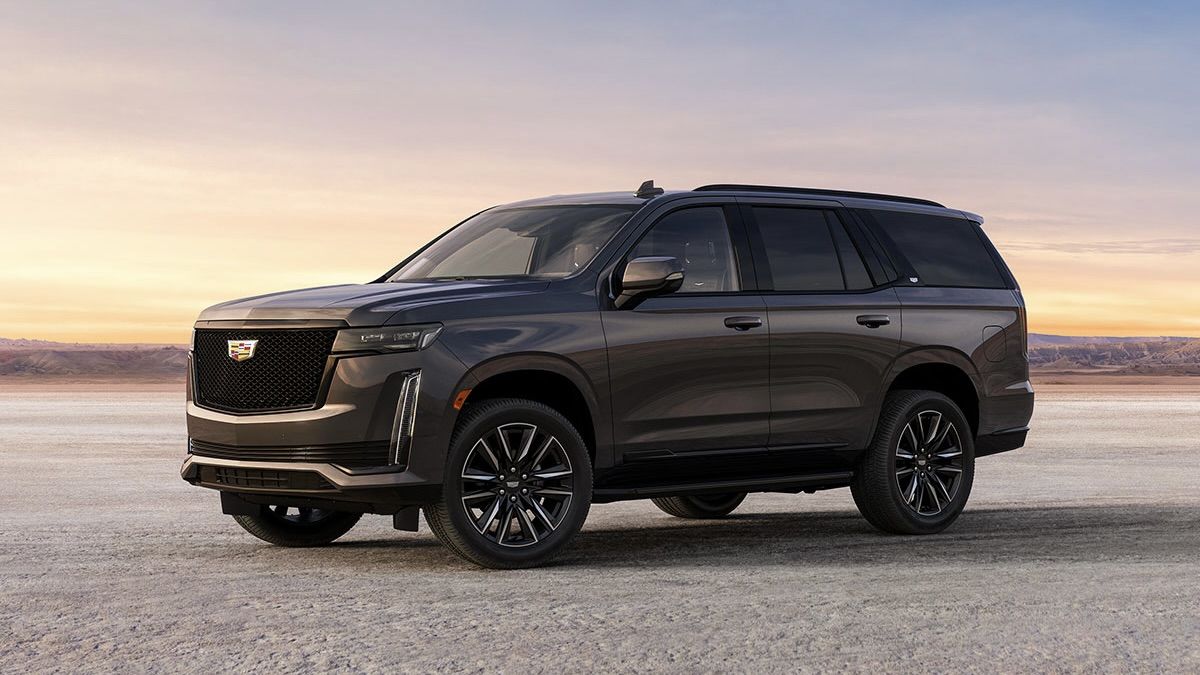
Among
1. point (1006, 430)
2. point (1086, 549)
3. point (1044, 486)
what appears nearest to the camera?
point (1086, 549)

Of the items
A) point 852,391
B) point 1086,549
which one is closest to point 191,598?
point 852,391

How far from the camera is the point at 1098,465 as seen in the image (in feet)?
58.0

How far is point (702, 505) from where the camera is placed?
469 inches

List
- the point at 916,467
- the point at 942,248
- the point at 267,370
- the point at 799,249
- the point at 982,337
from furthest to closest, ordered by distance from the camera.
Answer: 1. the point at 942,248
2. the point at 982,337
3. the point at 916,467
4. the point at 799,249
5. the point at 267,370

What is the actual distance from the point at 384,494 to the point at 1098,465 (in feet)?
38.7

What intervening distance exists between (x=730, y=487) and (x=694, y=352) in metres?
0.89

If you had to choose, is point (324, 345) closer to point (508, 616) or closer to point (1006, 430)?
point (508, 616)

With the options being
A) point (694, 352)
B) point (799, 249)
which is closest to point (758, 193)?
point (799, 249)

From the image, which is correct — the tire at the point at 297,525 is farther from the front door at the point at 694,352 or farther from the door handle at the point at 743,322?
the door handle at the point at 743,322

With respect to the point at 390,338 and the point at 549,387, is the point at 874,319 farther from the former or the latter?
the point at 390,338

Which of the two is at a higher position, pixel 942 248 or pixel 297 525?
pixel 942 248

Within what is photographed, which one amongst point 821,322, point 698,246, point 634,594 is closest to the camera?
point 634,594

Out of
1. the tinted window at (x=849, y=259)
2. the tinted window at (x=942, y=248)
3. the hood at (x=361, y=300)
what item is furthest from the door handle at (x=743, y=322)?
the tinted window at (x=942, y=248)

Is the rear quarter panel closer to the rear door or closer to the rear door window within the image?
the rear door
